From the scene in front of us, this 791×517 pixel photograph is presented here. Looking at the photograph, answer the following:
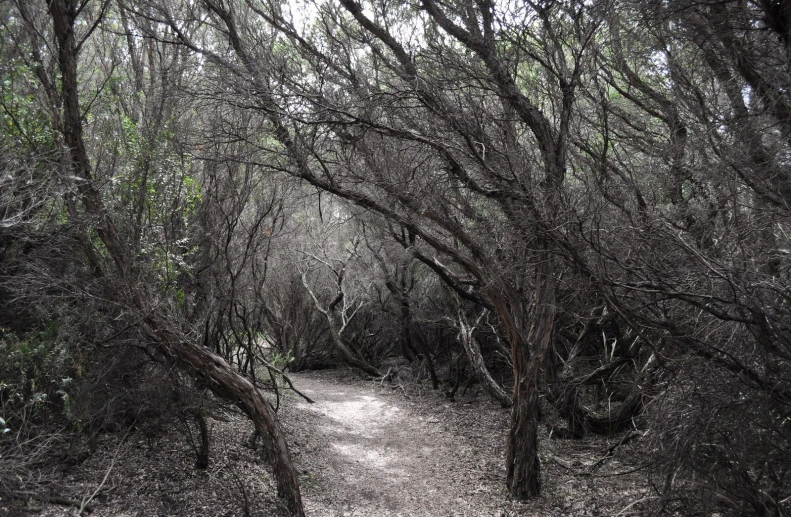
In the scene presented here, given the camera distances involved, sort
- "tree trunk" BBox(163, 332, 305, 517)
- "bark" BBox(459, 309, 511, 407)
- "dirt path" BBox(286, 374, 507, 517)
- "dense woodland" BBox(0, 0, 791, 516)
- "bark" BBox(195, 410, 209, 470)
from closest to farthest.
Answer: "dense woodland" BBox(0, 0, 791, 516)
"tree trunk" BBox(163, 332, 305, 517)
"bark" BBox(195, 410, 209, 470)
"dirt path" BBox(286, 374, 507, 517)
"bark" BBox(459, 309, 511, 407)

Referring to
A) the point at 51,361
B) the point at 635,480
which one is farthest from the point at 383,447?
the point at 51,361

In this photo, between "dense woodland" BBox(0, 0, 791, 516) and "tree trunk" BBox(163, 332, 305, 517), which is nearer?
"dense woodland" BBox(0, 0, 791, 516)

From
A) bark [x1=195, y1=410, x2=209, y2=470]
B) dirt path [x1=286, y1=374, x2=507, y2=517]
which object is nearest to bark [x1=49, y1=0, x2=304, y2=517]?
bark [x1=195, y1=410, x2=209, y2=470]

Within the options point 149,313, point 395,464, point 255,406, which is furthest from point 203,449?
point 395,464

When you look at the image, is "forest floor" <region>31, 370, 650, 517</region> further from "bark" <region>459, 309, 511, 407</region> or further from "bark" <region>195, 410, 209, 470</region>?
"bark" <region>459, 309, 511, 407</region>

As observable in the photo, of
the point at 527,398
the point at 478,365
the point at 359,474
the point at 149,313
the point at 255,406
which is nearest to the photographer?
the point at 149,313

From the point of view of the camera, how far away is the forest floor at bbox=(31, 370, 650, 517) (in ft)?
18.6

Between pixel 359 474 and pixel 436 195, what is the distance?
418 cm

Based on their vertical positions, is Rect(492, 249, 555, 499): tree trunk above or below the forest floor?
above

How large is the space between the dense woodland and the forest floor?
326 mm

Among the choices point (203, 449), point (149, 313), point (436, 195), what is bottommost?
point (203, 449)

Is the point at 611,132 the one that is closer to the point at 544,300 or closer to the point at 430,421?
the point at 544,300

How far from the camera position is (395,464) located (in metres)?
8.27

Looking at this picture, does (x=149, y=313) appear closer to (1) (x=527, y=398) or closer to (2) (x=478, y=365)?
(1) (x=527, y=398)
